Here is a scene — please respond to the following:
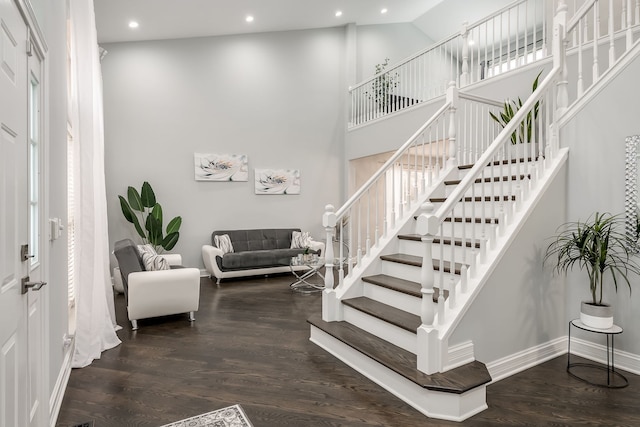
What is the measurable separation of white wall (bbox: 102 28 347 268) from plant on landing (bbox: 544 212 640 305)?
4.91m

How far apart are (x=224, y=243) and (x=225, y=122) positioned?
227cm

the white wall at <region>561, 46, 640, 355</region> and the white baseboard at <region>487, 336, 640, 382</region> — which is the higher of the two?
the white wall at <region>561, 46, 640, 355</region>

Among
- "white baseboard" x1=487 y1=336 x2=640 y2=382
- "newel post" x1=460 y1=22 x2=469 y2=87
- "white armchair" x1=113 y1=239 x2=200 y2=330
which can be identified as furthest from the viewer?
"newel post" x1=460 y1=22 x2=469 y2=87

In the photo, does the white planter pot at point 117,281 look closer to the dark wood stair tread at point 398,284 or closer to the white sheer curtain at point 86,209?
the white sheer curtain at point 86,209

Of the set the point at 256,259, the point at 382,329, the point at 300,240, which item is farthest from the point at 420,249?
the point at 300,240

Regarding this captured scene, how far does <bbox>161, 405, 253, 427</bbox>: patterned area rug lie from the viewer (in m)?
2.01

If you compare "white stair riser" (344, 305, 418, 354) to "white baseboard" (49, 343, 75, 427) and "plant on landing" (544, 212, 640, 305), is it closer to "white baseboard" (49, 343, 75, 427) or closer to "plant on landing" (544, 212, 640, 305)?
"plant on landing" (544, 212, 640, 305)

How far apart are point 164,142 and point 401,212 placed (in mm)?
4493

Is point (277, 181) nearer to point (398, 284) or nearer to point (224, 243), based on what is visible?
point (224, 243)

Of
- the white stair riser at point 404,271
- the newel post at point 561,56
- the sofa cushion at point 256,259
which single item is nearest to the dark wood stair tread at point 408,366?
the white stair riser at point 404,271

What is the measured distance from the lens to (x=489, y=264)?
8.25 ft

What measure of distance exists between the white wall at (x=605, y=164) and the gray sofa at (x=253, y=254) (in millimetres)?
3566

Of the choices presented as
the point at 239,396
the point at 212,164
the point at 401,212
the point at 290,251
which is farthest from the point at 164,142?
the point at 239,396

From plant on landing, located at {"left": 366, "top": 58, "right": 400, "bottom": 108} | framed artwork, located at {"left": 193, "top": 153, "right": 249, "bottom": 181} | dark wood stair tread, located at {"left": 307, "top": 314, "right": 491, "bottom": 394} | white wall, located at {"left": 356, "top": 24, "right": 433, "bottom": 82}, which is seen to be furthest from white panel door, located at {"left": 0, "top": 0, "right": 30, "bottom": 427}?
white wall, located at {"left": 356, "top": 24, "right": 433, "bottom": 82}
